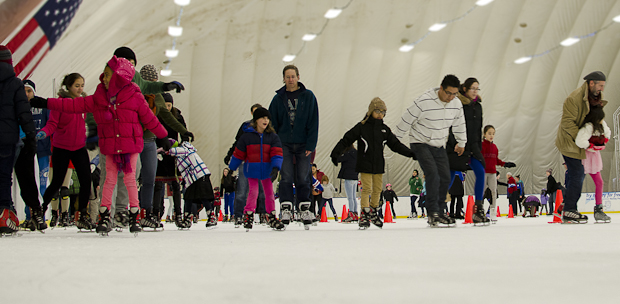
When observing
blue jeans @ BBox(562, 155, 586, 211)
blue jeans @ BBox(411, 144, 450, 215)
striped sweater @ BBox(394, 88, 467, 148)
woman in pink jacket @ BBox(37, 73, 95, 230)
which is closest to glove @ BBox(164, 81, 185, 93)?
woman in pink jacket @ BBox(37, 73, 95, 230)

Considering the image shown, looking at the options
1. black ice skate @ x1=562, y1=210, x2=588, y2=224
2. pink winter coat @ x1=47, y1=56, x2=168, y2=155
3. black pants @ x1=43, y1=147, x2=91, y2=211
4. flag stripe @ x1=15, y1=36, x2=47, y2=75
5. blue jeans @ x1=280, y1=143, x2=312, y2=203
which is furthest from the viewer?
flag stripe @ x1=15, y1=36, x2=47, y2=75

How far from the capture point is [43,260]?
2482mm

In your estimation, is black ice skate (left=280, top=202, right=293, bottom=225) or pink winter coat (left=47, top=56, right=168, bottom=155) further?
black ice skate (left=280, top=202, right=293, bottom=225)

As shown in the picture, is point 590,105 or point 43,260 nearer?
point 43,260

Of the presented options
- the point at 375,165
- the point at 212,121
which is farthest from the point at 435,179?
the point at 212,121

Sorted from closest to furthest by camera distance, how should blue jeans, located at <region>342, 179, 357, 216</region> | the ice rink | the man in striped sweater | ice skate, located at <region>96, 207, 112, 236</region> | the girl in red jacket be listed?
the ice rink
ice skate, located at <region>96, 207, 112, 236</region>
the man in striped sweater
the girl in red jacket
blue jeans, located at <region>342, 179, 357, 216</region>

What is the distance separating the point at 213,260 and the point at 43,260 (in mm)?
742

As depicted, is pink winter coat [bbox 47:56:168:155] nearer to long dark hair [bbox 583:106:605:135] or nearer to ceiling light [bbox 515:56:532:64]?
long dark hair [bbox 583:106:605:135]

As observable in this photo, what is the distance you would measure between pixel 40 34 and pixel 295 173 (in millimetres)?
3933

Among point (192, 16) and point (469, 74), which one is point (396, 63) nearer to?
point (469, 74)

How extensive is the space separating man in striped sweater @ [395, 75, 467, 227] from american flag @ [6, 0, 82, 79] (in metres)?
4.38

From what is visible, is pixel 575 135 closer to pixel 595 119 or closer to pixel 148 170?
pixel 595 119

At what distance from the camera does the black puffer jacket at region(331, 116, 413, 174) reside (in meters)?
5.96

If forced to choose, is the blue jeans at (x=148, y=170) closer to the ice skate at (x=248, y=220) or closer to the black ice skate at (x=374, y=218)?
the ice skate at (x=248, y=220)
